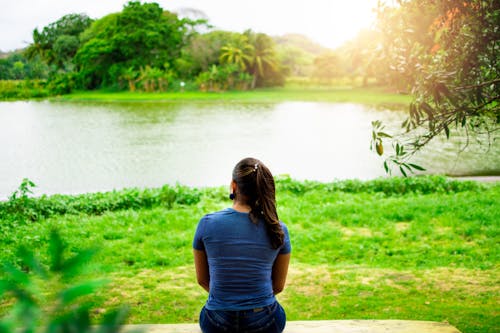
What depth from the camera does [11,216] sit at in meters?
6.87

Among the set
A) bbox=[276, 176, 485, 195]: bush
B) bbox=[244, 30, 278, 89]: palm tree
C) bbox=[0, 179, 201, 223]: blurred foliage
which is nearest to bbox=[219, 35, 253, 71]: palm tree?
bbox=[244, 30, 278, 89]: palm tree

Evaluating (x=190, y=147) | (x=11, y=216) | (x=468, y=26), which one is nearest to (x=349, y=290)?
(x=468, y=26)

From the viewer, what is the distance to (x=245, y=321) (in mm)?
2100

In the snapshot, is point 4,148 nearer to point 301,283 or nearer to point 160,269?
point 160,269

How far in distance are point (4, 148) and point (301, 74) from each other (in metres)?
53.1

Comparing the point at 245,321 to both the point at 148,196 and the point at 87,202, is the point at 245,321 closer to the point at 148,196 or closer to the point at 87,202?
the point at 148,196

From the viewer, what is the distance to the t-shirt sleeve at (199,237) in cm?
216

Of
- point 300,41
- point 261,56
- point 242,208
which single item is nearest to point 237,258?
point 242,208

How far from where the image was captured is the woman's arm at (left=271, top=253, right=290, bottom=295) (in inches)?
91.6

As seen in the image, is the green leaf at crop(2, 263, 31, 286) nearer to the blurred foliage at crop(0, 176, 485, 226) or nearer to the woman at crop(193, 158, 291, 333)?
the woman at crop(193, 158, 291, 333)

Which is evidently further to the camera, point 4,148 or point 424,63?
point 4,148

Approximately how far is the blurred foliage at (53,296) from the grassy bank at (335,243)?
227 cm

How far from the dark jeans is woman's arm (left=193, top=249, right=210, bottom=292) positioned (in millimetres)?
258

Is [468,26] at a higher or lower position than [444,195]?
higher
